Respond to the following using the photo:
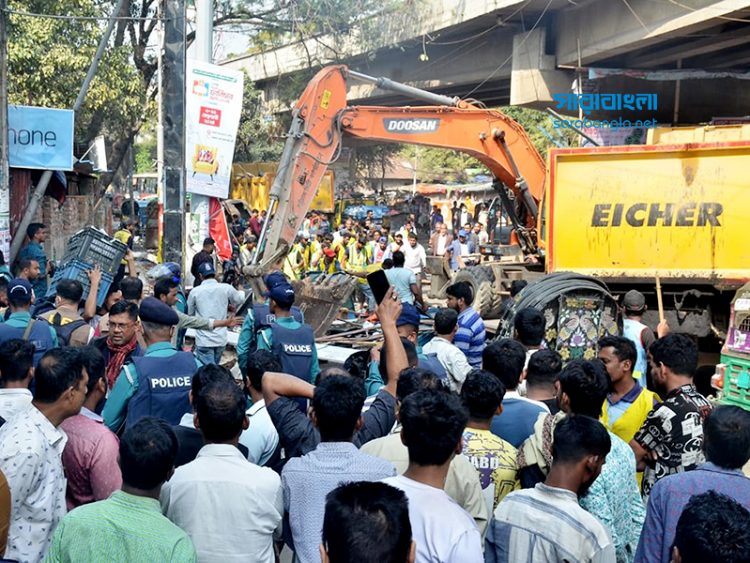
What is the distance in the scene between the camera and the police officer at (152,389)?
4996 mm

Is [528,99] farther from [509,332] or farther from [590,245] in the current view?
[509,332]

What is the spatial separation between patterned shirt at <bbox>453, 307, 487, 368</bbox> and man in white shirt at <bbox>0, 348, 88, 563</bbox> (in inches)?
170

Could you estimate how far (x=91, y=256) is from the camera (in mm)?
10062

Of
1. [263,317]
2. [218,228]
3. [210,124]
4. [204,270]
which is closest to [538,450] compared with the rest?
[263,317]

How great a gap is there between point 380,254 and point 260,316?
47.9 ft

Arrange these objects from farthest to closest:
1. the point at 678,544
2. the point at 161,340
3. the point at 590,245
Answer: the point at 590,245
the point at 161,340
the point at 678,544

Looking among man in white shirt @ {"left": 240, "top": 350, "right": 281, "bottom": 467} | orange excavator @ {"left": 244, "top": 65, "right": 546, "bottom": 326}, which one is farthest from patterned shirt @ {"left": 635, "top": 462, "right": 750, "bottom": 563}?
orange excavator @ {"left": 244, "top": 65, "right": 546, "bottom": 326}

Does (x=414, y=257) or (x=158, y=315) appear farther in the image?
(x=414, y=257)

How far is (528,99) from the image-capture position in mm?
20047

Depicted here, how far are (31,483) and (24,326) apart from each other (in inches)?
127

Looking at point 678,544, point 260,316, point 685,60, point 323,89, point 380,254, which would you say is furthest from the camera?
point 380,254

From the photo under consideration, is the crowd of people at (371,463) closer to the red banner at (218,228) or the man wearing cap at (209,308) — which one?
the man wearing cap at (209,308)

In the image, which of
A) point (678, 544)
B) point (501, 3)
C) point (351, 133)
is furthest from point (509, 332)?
point (501, 3)

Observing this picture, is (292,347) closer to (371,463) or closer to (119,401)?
(119,401)
